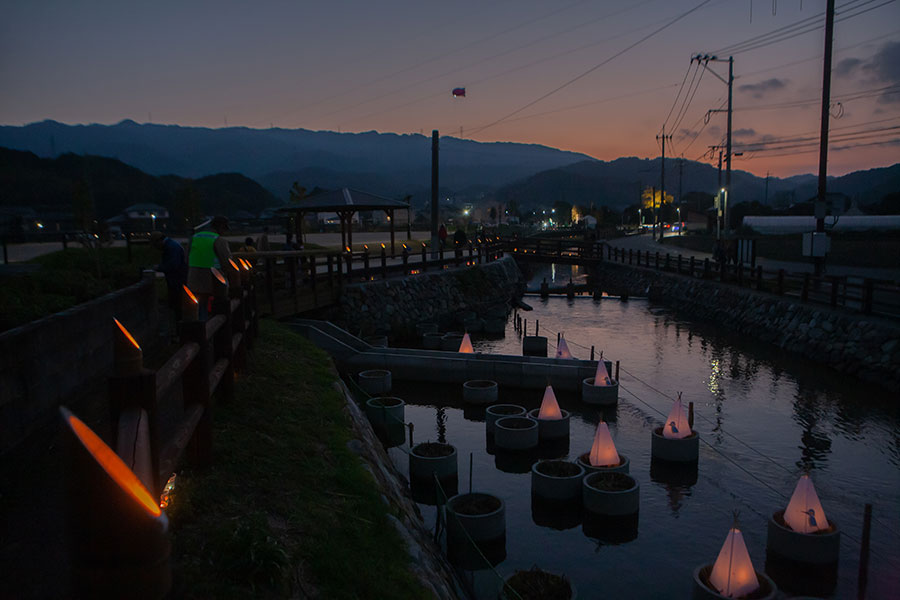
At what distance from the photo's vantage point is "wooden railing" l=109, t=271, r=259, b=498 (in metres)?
2.54

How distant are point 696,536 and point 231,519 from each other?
22.8 ft

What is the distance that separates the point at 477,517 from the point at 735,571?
10.0ft

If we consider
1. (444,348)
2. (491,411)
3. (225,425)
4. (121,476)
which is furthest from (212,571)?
(444,348)

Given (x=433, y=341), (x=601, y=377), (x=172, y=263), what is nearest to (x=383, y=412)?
(x=172, y=263)

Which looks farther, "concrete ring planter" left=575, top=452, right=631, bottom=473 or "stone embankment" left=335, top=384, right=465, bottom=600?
"concrete ring planter" left=575, top=452, right=631, bottom=473

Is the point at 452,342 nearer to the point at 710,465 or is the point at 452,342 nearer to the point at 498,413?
the point at 498,413

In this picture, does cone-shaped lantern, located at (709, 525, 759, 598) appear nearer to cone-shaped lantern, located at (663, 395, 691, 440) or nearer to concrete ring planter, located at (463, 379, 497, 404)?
cone-shaped lantern, located at (663, 395, 691, 440)

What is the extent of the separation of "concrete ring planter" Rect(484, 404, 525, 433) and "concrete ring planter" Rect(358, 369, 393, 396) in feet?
10.2

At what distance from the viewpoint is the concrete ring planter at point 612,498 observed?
27.8ft

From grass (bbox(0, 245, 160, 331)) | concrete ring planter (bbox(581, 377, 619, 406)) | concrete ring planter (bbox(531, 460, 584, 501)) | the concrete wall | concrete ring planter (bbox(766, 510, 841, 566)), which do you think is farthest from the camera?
concrete ring planter (bbox(581, 377, 619, 406))

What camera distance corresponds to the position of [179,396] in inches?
290

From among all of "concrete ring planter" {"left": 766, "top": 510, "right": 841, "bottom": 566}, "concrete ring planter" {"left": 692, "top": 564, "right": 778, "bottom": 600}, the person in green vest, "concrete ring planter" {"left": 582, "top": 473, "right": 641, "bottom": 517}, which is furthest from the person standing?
"concrete ring planter" {"left": 766, "top": 510, "right": 841, "bottom": 566}

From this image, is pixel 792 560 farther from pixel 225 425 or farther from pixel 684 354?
pixel 684 354

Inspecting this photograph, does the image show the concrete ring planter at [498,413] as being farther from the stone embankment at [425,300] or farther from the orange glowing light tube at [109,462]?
the orange glowing light tube at [109,462]
